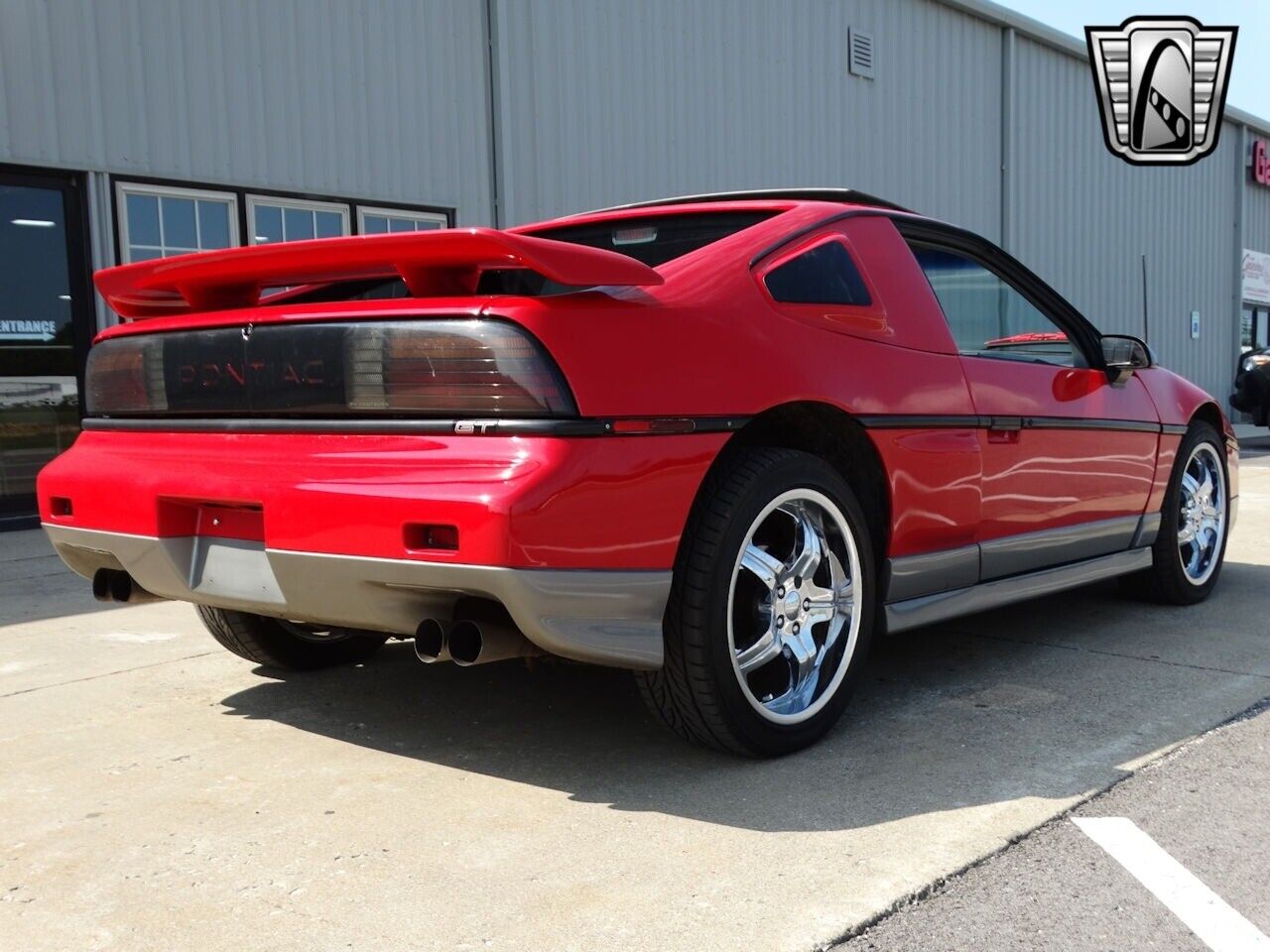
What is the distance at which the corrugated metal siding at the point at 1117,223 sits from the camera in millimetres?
17859

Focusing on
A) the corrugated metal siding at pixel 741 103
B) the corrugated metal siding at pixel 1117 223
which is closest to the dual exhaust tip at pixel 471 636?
the corrugated metal siding at pixel 741 103

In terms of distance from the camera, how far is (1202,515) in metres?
5.20

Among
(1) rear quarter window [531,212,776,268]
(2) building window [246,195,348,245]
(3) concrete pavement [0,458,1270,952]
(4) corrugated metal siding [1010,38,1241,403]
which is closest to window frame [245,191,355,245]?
(2) building window [246,195,348,245]

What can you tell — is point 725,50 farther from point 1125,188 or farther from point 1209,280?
point 1209,280

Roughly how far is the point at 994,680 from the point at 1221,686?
0.68 metres

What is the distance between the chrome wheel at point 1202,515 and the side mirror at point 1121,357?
2.38 ft

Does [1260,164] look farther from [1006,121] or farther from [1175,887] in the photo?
[1175,887]

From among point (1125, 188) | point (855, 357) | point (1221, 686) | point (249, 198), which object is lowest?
point (1221, 686)

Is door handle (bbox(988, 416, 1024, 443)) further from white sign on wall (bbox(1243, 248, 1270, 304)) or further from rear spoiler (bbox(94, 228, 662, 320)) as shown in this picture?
white sign on wall (bbox(1243, 248, 1270, 304))

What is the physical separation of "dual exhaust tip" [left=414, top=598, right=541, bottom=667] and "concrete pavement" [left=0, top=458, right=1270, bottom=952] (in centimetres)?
36

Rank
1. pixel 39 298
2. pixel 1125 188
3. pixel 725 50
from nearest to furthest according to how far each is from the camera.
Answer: pixel 39 298 → pixel 725 50 → pixel 1125 188

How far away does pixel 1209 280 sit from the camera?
22.5m

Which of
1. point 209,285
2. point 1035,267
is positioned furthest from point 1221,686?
point 1035,267

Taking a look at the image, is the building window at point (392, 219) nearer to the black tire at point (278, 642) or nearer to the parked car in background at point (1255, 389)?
the black tire at point (278, 642)
